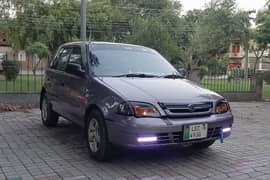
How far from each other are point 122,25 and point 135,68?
3047cm

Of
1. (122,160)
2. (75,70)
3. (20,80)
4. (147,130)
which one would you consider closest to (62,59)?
(75,70)

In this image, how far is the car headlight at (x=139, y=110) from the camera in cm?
409

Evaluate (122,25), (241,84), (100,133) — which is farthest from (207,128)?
(122,25)

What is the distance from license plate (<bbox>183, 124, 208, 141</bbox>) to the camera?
4254mm

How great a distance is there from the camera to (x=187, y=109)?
14.1ft

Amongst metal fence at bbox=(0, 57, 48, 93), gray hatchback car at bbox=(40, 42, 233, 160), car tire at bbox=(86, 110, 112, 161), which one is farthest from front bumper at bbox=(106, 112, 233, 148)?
metal fence at bbox=(0, 57, 48, 93)

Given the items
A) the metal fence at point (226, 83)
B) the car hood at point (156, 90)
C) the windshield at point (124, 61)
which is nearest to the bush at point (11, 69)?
the windshield at point (124, 61)

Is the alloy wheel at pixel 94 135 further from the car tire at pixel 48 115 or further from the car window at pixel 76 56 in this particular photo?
the car tire at pixel 48 115

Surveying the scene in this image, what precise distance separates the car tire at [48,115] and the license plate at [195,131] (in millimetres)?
3174

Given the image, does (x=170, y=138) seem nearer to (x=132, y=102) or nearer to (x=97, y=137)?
(x=132, y=102)

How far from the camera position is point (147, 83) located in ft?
15.4

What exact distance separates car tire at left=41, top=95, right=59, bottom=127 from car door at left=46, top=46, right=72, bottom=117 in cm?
31

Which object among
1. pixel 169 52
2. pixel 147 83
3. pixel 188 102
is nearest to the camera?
pixel 188 102

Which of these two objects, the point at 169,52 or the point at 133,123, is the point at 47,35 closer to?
the point at 169,52
